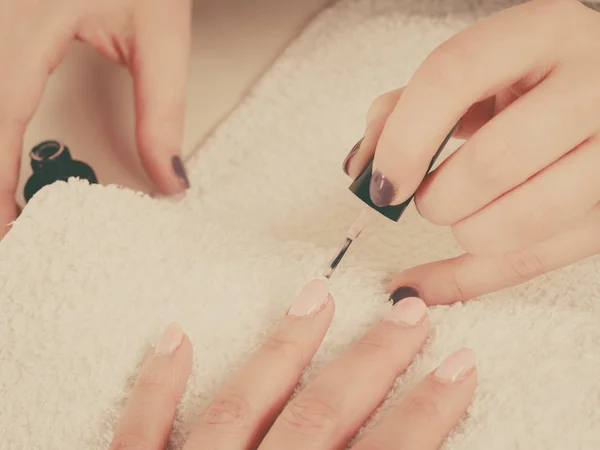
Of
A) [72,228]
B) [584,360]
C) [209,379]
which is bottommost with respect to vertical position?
[584,360]

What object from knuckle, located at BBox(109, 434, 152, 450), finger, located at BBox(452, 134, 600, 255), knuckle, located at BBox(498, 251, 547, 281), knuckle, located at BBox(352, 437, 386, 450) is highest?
knuckle, located at BBox(109, 434, 152, 450)

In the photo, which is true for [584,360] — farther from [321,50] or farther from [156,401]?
[321,50]

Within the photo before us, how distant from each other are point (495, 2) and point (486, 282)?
20.1 inches

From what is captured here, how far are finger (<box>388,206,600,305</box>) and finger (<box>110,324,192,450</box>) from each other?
188mm

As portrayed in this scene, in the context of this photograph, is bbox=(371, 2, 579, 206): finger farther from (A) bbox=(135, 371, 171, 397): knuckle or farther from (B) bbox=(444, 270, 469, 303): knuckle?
(A) bbox=(135, 371, 171, 397): knuckle

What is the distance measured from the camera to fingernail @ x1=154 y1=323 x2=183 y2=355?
46 cm

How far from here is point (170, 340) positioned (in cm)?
47

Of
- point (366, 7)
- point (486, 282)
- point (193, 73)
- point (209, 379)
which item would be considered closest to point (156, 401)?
point (209, 379)

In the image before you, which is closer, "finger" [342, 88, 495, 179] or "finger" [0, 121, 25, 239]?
"finger" [342, 88, 495, 179]

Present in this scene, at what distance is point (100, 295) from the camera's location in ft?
1.61

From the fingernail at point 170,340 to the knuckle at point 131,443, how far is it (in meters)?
0.07

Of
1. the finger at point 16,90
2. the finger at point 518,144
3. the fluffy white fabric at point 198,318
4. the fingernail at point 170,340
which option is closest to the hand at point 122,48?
the finger at point 16,90

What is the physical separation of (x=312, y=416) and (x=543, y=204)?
0.79ft

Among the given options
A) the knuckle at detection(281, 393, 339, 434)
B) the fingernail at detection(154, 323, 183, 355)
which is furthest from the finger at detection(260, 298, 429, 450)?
the fingernail at detection(154, 323, 183, 355)
